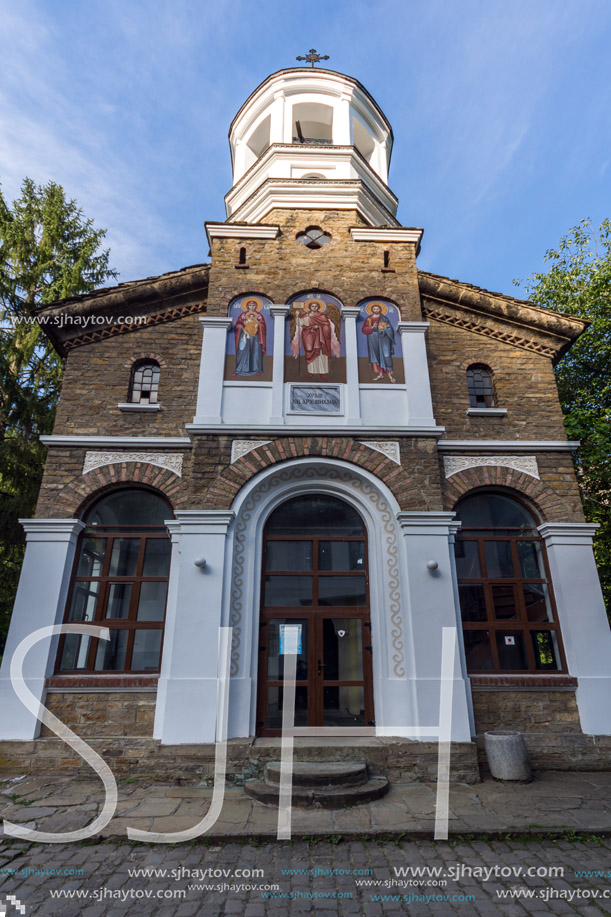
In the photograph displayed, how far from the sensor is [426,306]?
1054cm

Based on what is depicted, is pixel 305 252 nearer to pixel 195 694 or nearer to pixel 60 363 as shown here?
pixel 60 363

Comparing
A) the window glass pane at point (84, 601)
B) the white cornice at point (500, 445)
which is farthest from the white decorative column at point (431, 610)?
the window glass pane at point (84, 601)

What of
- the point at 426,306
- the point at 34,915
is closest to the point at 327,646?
the point at 34,915

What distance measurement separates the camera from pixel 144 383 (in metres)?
9.78

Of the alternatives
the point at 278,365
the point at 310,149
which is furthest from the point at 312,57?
the point at 278,365

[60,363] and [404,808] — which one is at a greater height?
[60,363]

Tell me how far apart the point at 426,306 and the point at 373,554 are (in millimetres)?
5334

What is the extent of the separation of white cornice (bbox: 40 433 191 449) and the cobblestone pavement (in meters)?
5.64

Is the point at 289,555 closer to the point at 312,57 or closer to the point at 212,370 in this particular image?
the point at 212,370

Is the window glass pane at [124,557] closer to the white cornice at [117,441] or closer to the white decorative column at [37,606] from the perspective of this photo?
the white decorative column at [37,606]

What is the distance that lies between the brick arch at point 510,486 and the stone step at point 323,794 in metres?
4.38

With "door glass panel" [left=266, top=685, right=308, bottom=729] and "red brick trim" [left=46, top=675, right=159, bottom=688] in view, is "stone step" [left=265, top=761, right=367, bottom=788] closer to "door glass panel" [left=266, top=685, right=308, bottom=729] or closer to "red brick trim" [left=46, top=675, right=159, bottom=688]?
"door glass panel" [left=266, top=685, right=308, bottom=729]

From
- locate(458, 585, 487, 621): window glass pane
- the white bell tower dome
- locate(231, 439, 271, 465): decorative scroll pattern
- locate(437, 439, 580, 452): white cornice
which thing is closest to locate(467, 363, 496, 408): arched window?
locate(437, 439, 580, 452): white cornice

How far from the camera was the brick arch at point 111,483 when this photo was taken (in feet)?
28.0
